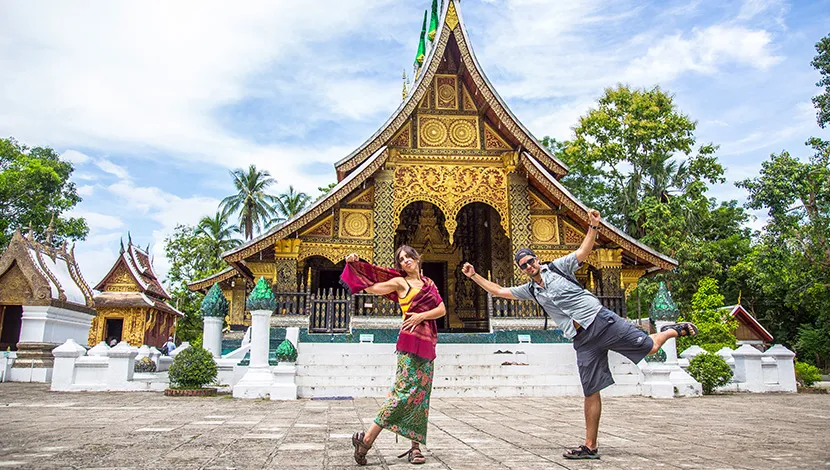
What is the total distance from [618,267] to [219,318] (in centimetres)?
730

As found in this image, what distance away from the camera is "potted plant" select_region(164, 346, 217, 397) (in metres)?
7.55

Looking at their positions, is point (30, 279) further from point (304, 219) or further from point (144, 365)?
point (304, 219)

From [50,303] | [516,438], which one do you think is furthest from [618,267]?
[50,303]

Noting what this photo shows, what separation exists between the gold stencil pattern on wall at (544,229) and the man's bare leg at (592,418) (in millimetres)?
7970

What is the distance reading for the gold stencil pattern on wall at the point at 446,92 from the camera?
37.6 feet

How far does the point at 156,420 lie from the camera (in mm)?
4582

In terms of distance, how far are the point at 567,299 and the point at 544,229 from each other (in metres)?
8.00

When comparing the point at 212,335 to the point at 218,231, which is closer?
the point at 212,335

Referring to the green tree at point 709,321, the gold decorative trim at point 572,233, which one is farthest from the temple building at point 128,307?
the green tree at point 709,321

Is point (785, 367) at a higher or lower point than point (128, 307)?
lower

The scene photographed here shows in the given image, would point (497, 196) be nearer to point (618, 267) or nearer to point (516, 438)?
point (618, 267)

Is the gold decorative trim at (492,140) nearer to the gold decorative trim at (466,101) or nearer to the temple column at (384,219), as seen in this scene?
the gold decorative trim at (466,101)

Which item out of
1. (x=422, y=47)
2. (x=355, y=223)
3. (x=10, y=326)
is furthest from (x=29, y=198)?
(x=355, y=223)

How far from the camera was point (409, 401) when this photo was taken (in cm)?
293
